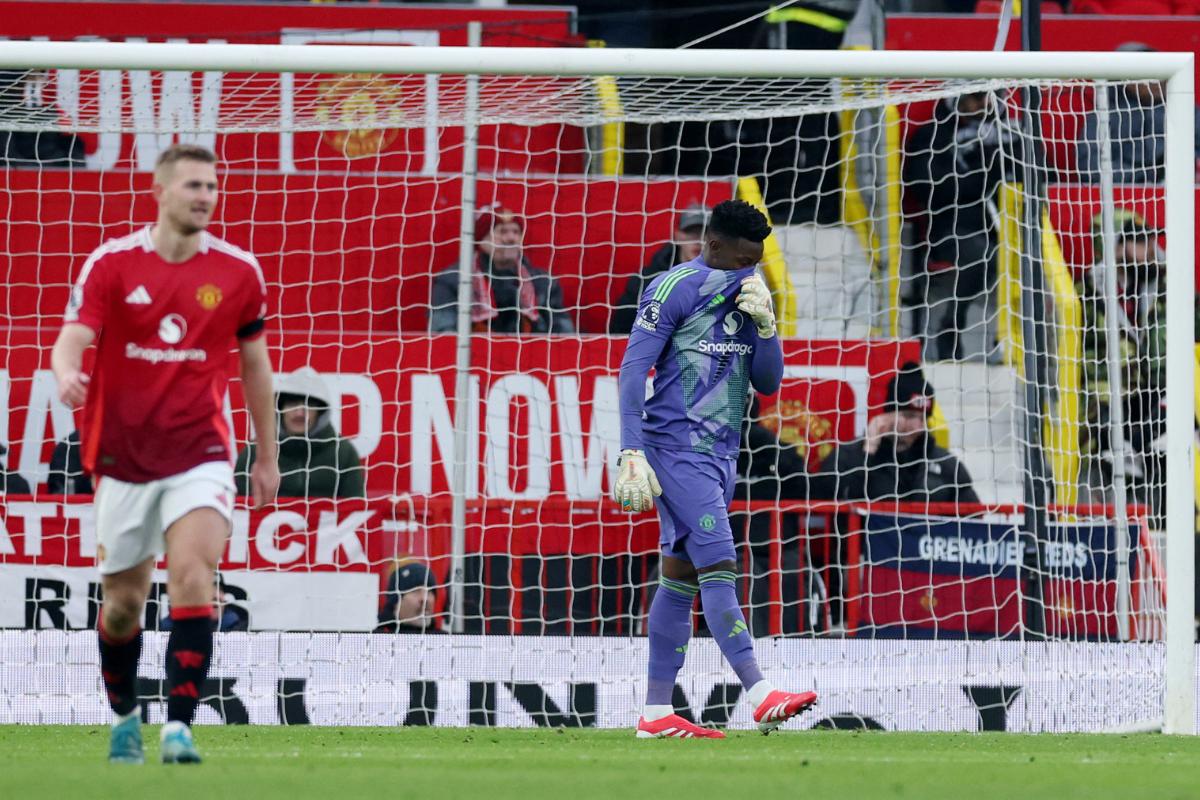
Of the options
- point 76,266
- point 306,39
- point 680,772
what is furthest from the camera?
point 306,39

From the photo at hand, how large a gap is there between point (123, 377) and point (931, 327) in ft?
22.1

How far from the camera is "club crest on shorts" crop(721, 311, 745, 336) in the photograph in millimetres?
6984

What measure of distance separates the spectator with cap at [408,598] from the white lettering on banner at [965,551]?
2.43m

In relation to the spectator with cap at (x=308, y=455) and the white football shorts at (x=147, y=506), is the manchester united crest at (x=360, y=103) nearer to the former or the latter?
the spectator with cap at (x=308, y=455)

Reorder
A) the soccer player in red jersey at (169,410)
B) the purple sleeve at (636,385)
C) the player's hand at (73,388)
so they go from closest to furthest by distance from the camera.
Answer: the player's hand at (73,388) < the soccer player in red jersey at (169,410) < the purple sleeve at (636,385)

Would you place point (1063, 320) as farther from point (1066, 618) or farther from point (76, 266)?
point (76, 266)

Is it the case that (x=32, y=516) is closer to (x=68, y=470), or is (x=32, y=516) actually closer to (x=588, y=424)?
(x=68, y=470)

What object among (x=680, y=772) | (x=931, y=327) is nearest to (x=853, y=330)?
(x=931, y=327)

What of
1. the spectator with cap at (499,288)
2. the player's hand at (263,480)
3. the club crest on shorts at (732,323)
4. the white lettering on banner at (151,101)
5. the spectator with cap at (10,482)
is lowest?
the player's hand at (263,480)

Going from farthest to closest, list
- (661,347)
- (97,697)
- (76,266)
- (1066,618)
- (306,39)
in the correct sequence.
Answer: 1. (306,39)
2. (76,266)
3. (1066,618)
4. (97,697)
5. (661,347)

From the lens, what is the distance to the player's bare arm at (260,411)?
17.5ft

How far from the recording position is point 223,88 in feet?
31.7

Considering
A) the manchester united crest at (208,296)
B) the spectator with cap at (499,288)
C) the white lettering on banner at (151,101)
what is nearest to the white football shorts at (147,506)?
the manchester united crest at (208,296)

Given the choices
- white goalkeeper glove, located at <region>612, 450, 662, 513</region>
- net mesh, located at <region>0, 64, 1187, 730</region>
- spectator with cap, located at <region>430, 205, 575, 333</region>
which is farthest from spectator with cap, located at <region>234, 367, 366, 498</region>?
white goalkeeper glove, located at <region>612, 450, 662, 513</region>
